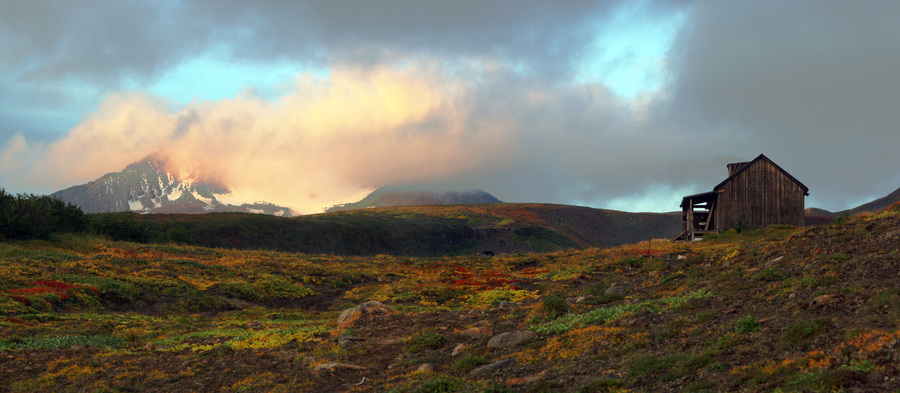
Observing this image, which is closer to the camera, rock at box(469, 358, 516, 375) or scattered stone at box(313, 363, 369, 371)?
rock at box(469, 358, 516, 375)

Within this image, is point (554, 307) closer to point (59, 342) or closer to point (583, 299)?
point (583, 299)

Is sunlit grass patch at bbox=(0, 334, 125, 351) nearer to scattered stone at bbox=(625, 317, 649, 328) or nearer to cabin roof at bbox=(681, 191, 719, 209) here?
scattered stone at bbox=(625, 317, 649, 328)

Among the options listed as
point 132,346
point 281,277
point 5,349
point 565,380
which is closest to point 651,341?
point 565,380

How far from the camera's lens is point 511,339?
43.7 feet

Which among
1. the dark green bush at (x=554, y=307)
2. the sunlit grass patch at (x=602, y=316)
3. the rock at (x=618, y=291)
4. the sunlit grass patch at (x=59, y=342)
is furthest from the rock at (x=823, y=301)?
the sunlit grass patch at (x=59, y=342)

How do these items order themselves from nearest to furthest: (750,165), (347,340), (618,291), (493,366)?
(493,366) → (347,340) → (618,291) → (750,165)

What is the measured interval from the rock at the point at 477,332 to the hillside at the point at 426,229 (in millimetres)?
56076

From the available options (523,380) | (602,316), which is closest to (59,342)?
(523,380)

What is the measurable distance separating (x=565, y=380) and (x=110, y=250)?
42554 millimetres

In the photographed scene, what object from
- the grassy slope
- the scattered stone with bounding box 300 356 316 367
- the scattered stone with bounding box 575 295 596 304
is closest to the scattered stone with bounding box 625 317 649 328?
the grassy slope

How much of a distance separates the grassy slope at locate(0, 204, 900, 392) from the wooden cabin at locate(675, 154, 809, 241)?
81.3 ft

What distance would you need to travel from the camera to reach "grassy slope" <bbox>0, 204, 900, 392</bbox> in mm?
8680

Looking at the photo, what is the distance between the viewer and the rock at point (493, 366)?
11301mm

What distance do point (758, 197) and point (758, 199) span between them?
17 centimetres
